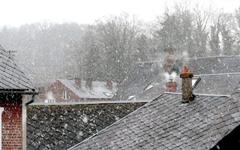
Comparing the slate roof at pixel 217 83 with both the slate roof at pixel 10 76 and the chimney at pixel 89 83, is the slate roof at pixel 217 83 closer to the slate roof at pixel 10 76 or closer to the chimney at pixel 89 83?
the chimney at pixel 89 83

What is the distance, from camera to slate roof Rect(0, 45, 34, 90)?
14.3 metres

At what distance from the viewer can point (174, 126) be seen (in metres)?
14.0

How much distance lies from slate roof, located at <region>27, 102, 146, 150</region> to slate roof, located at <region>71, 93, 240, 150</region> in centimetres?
156

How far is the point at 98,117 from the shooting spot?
1994cm

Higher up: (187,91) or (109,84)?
(187,91)

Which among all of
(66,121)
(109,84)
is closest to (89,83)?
(109,84)

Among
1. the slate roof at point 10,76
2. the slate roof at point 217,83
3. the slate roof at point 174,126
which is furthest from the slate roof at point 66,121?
the slate roof at point 217,83

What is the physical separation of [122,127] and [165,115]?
165cm

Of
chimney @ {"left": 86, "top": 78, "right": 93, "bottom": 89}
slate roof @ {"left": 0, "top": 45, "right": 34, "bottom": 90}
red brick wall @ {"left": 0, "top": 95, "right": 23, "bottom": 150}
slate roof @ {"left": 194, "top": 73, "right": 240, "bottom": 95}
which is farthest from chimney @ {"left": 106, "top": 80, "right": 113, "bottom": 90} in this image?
red brick wall @ {"left": 0, "top": 95, "right": 23, "bottom": 150}

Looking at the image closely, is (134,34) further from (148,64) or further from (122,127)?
(122,127)

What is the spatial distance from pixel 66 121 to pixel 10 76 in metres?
4.87

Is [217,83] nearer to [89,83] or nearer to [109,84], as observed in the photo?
[89,83]

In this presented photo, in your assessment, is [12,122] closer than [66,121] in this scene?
Yes

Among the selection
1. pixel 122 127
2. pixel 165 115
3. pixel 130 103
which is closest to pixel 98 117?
pixel 130 103
